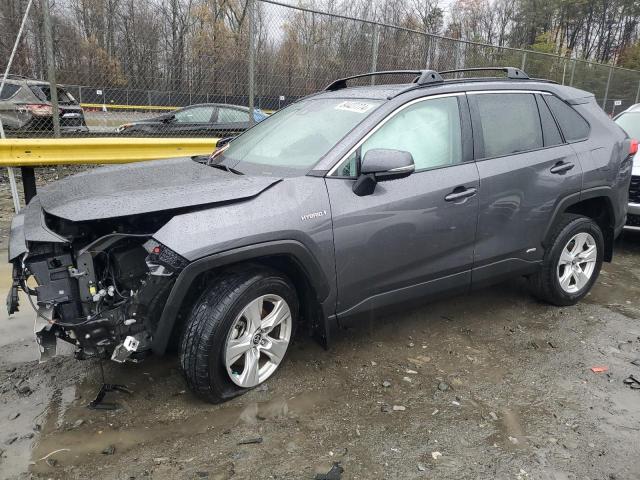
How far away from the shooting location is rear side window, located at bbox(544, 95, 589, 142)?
4.10 meters

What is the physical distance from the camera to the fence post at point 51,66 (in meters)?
5.95

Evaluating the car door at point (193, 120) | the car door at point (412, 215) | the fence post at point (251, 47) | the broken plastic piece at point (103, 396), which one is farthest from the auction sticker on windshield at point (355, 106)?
the car door at point (193, 120)

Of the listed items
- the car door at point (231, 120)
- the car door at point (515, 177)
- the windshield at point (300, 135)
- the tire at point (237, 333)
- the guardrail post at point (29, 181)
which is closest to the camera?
the tire at point (237, 333)

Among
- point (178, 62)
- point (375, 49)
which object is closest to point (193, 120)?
point (178, 62)

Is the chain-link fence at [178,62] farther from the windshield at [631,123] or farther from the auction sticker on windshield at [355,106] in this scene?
the auction sticker on windshield at [355,106]

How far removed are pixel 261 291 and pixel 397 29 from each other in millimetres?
7743

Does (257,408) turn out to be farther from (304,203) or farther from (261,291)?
(304,203)

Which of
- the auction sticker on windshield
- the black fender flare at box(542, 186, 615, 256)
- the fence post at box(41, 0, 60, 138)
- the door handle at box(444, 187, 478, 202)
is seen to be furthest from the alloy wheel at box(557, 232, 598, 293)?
the fence post at box(41, 0, 60, 138)

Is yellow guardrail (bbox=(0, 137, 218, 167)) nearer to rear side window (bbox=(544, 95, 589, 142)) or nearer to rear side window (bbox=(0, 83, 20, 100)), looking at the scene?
rear side window (bbox=(0, 83, 20, 100))

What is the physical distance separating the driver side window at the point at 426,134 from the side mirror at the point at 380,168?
193 mm

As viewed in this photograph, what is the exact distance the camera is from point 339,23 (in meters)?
8.39

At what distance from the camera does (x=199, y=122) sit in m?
9.17

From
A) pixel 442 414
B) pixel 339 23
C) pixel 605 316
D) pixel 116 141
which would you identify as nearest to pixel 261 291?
pixel 442 414

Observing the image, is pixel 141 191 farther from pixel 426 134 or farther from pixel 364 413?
pixel 426 134
